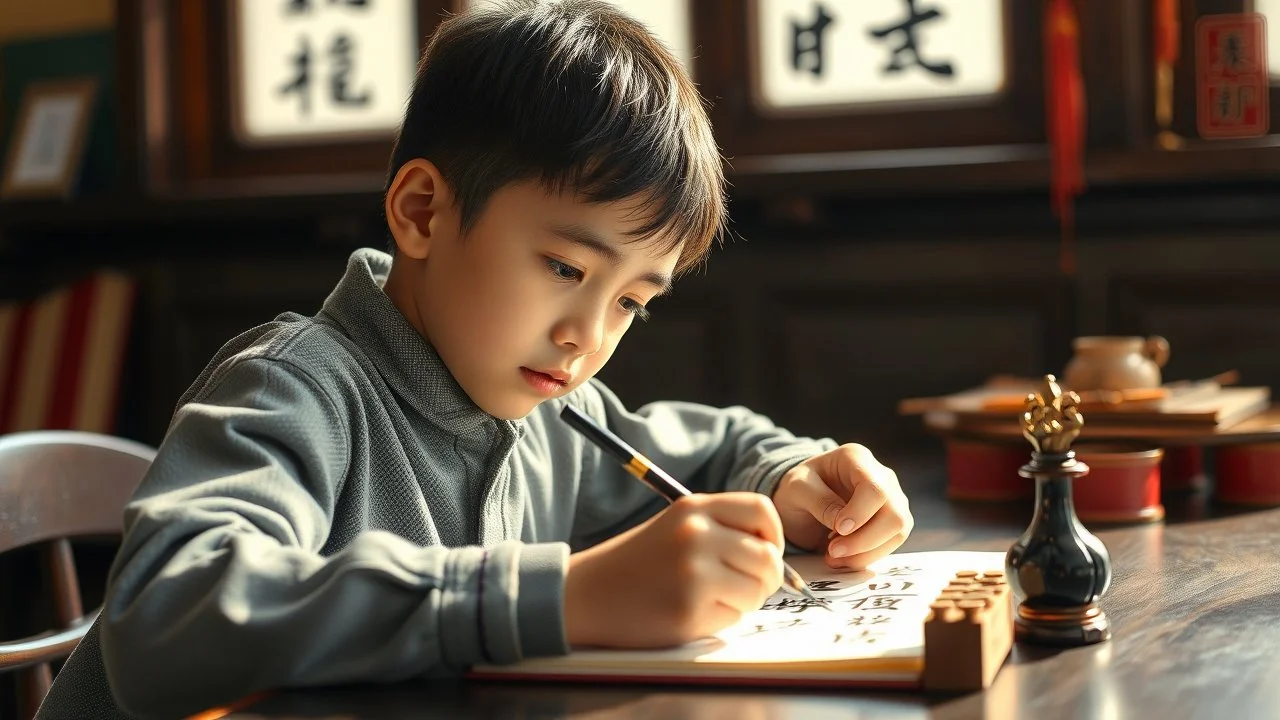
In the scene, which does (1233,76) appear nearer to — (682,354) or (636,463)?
(682,354)

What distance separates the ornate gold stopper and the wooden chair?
0.88 m

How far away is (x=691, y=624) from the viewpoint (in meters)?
0.74

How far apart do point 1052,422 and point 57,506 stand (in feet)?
3.03

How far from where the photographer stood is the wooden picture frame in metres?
2.61

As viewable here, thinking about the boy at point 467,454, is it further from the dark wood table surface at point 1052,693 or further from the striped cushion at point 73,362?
the striped cushion at point 73,362

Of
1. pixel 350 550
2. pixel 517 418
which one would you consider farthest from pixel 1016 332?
pixel 350 550

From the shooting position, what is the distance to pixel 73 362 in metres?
2.55

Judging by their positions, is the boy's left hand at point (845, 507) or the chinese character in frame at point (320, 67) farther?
the chinese character in frame at point (320, 67)

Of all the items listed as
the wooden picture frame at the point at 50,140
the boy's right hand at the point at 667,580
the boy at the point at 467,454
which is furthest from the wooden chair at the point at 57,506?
the wooden picture frame at the point at 50,140

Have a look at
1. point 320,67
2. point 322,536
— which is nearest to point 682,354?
point 320,67

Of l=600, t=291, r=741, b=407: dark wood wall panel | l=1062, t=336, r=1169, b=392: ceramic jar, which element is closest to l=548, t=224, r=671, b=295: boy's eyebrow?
l=1062, t=336, r=1169, b=392: ceramic jar

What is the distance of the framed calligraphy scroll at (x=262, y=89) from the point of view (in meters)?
2.49

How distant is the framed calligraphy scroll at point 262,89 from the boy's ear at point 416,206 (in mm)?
1424

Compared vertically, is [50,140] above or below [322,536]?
above
